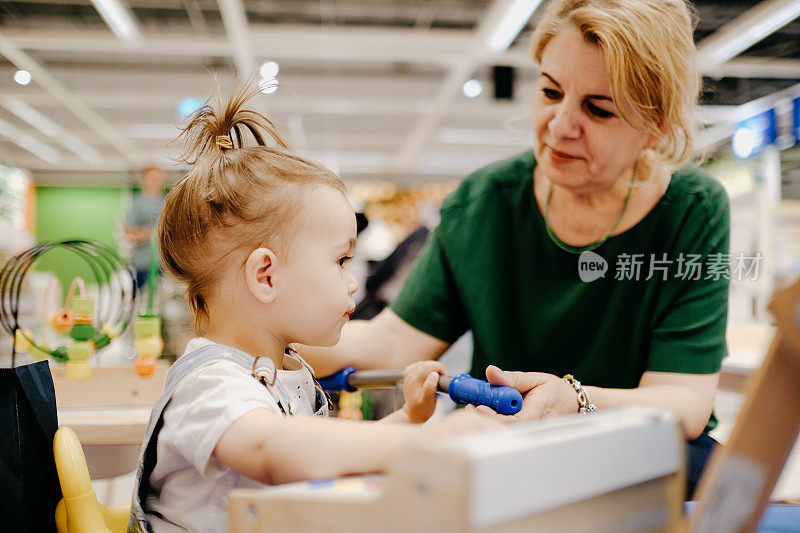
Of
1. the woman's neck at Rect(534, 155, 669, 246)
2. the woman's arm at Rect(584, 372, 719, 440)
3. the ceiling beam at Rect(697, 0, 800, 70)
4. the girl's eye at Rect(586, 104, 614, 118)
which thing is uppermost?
the ceiling beam at Rect(697, 0, 800, 70)

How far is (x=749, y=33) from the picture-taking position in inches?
172

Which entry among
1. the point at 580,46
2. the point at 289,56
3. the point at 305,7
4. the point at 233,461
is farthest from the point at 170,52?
the point at 233,461

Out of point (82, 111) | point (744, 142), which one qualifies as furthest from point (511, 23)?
point (82, 111)

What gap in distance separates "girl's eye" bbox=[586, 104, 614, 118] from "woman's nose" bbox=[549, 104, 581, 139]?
0.02 metres

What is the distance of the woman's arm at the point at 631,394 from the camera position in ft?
2.74

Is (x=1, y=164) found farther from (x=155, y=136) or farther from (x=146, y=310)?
(x=146, y=310)

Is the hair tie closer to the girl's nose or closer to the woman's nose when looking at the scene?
the girl's nose

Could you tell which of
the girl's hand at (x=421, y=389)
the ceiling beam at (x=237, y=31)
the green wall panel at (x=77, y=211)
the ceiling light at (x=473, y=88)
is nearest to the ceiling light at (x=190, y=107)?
the girl's hand at (x=421, y=389)

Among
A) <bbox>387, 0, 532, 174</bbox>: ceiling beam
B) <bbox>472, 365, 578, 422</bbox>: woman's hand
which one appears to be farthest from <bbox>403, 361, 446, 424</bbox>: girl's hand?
<bbox>387, 0, 532, 174</bbox>: ceiling beam

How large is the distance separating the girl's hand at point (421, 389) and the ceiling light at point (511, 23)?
3.49 m

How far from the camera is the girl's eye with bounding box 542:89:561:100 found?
3.55ft

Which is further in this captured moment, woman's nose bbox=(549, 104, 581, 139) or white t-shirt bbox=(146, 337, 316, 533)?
woman's nose bbox=(549, 104, 581, 139)

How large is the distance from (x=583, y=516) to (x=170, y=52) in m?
5.17

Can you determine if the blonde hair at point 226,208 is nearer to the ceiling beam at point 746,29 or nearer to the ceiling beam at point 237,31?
the ceiling beam at point 237,31
